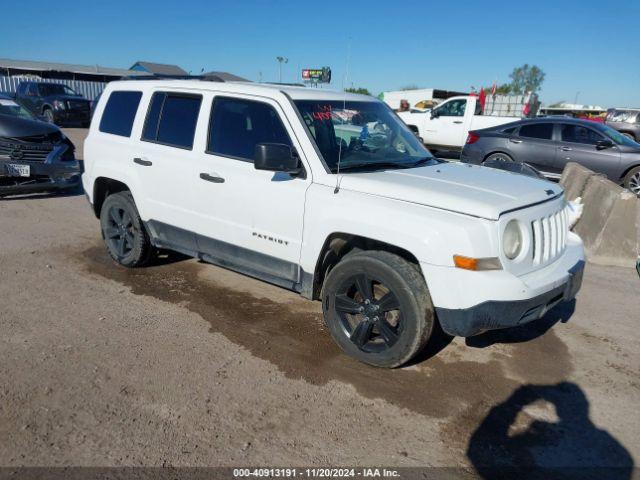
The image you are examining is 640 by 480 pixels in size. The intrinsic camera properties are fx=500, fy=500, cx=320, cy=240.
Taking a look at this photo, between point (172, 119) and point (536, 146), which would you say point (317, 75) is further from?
point (536, 146)

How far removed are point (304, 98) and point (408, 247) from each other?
5.50 ft

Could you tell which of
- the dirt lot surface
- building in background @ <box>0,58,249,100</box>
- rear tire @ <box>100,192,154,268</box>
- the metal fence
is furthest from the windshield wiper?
building in background @ <box>0,58,249,100</box>

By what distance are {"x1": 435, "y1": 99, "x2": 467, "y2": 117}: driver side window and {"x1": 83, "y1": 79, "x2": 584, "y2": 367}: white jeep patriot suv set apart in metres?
11.2

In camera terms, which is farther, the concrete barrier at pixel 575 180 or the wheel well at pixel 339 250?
the concrete barrier at pixel 575 180

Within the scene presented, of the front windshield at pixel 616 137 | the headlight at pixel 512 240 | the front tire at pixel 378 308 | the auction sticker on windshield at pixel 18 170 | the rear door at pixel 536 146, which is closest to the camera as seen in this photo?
the headlight at pixel 512 240

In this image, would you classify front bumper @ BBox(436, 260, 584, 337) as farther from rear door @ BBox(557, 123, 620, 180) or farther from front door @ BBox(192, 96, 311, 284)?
rear door @ BBox(557, 123, 620, 180)

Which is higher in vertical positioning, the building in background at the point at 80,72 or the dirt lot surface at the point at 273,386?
the building in background at the point at 80,72

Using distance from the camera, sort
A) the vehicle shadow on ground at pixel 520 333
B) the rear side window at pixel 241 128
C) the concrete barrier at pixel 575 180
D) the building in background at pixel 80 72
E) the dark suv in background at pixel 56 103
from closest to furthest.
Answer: the rear side window at pixel 241 128 → the vehicle shadow on ground at pixel 520 333 → the concrete barrier at pixel 575 180 → the dark suv in background at pixel 56 103 → the building in background at pixel 80 72

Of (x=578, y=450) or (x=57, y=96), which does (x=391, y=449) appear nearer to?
(x=578, y=450)

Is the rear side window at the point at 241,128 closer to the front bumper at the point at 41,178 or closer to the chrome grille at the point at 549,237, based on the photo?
the chrome grille at the point at 549,237

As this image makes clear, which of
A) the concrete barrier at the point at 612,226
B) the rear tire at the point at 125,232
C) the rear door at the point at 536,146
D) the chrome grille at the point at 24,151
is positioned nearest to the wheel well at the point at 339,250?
the rear tire at the point at 125,232

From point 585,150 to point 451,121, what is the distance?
514 cm

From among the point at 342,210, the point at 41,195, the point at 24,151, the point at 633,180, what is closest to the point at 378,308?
the point at 342,210

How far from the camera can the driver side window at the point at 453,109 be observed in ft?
49.3
